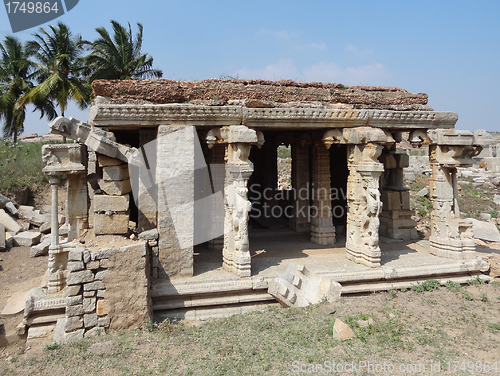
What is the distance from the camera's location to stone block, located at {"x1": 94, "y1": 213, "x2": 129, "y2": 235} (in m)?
5.59

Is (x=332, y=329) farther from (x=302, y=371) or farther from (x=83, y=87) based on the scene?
(x=83, y=87)

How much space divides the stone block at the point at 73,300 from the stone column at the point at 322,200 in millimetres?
6056

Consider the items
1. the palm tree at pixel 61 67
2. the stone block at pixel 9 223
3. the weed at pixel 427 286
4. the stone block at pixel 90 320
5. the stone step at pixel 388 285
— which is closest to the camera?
the stone block at pixel 90 320

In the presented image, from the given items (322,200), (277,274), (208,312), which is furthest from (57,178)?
(322,200)

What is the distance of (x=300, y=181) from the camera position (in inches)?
394

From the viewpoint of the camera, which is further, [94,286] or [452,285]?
[452,285]

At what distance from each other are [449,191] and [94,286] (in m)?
7.86

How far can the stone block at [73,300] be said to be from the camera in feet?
15.7

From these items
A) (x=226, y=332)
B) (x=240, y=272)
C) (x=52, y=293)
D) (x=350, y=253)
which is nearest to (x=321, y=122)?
(x=350, y=253)

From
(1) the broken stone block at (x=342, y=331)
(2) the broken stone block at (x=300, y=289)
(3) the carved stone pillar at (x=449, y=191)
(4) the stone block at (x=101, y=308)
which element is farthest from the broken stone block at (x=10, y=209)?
(3) the carved stone pillar at (x=449, y=191)

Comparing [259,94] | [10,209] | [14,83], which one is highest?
[14,83]

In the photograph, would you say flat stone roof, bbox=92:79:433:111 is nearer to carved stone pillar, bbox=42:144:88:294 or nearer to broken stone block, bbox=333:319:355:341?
carved stone pillar, bbox=42:144:88:294

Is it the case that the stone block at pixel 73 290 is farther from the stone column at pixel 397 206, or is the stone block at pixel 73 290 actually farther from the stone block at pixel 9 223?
the stone column at pixel 397 206

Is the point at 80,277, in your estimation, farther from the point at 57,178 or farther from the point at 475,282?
the point at 475,282
